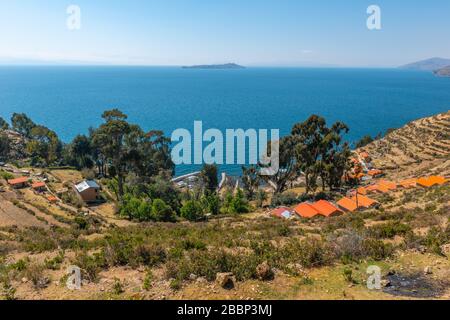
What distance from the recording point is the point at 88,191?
152 ft

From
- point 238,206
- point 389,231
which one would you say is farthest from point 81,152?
point 389,231

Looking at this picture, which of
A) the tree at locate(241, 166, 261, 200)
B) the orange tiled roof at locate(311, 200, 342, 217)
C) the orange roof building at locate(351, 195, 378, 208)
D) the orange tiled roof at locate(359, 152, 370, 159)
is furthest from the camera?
the orange tiled roof at locate(359, 152, 370, 159)

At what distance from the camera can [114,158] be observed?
4650cm

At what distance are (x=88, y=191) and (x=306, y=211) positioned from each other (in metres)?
30.9

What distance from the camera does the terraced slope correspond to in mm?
58844

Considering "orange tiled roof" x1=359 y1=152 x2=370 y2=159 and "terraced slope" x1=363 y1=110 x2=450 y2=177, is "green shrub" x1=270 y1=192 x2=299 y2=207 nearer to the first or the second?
"terraced slope" x1=363 y1=110 x2=450 y2=177

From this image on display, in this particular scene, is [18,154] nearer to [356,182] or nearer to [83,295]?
[356,182]

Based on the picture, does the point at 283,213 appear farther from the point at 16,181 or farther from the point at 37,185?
the point at 16,181

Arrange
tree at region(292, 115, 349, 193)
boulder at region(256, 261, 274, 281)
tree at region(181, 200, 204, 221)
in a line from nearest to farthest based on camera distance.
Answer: boulder at region(256, 261, 274, 281) < tree at region(181, 200, 204, 221) < tree at region(292, 115, 349, 193)

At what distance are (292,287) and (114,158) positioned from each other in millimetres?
40873

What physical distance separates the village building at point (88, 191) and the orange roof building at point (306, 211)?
2963cm

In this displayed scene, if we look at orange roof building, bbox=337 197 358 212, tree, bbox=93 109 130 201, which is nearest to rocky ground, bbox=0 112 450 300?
orange roof building, bbox=337 197 358 212

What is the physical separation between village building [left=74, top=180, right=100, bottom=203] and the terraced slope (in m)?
46.2
